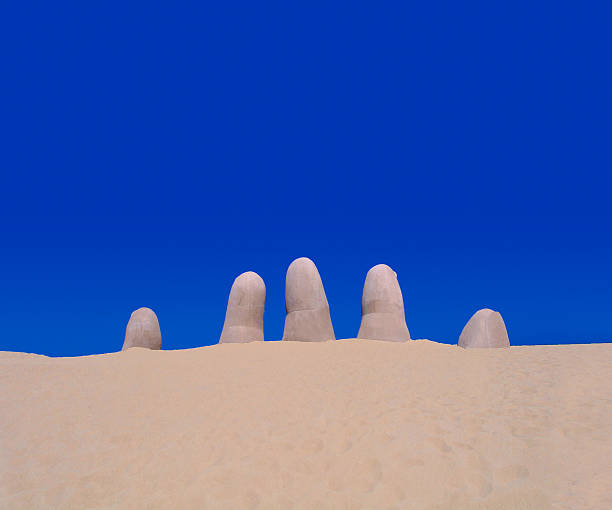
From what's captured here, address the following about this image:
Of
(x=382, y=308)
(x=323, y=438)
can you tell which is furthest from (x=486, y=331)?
(x=323, y=438)

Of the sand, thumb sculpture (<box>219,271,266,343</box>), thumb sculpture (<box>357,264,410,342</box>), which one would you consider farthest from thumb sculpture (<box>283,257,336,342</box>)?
the sand

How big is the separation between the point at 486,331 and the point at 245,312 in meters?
8.91

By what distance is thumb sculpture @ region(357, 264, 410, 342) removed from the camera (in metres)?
15.5

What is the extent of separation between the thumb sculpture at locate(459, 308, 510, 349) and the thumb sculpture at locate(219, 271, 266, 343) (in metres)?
7.80

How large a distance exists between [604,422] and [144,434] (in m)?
6.31

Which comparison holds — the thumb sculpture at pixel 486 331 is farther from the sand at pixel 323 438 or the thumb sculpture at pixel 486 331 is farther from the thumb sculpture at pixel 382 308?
the sand at pixel 323 438

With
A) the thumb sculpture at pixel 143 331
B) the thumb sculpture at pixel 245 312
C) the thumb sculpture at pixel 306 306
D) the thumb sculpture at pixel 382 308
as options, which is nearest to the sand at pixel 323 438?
the thumb sculpture at pixel 306 306

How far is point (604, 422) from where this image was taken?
17.8 ft

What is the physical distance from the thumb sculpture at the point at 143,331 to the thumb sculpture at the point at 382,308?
9302 mm

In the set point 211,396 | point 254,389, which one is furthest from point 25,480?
point 254,389

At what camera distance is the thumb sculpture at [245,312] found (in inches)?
658

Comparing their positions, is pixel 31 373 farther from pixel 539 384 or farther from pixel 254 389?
pixel 539 384

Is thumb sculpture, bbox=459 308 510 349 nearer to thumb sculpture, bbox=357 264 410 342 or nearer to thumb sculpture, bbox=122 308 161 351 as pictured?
thumb sculpture, bbox=357 264 410 342

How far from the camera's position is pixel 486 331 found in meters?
13.9
